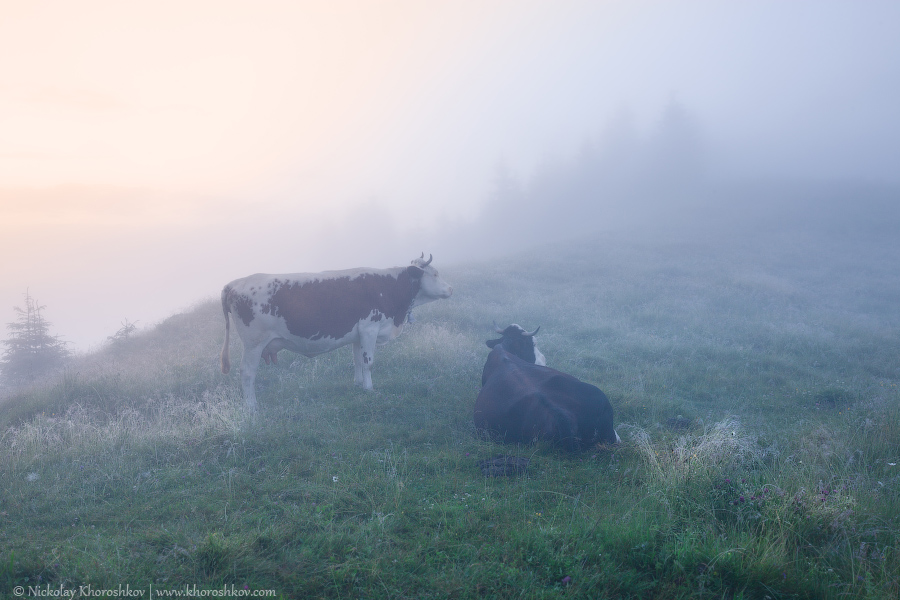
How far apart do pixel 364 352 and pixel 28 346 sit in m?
17.6

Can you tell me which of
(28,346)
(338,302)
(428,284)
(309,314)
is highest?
(428,284)

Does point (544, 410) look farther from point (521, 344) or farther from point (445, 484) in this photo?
point (521, 344)

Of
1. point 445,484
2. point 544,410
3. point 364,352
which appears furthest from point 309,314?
point 445,484

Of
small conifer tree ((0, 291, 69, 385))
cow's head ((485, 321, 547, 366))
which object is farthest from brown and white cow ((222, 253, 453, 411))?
small conifer tree ((0, 291, 69, 385))

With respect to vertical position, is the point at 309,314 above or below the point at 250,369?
above

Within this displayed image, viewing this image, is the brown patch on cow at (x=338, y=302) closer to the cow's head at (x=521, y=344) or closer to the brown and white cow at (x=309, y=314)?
the brown and white cow at (x=309, y=314)

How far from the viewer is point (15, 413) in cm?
905

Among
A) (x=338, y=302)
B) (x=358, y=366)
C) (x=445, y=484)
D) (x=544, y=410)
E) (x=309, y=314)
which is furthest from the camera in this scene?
(x=358, y=366)

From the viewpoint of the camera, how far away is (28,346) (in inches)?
777

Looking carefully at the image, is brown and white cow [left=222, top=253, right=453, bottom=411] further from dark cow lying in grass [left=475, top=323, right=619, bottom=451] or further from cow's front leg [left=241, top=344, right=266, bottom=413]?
dark cow lying in grass [left=475, top=323, right=619, bottom=451]

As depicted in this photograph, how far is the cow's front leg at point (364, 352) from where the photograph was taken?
994 cm

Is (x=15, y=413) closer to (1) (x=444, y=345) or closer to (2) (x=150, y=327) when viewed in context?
(1) (x=444, y=345)

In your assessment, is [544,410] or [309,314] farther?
[309,314]

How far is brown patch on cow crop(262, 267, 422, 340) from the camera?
31.3ft
